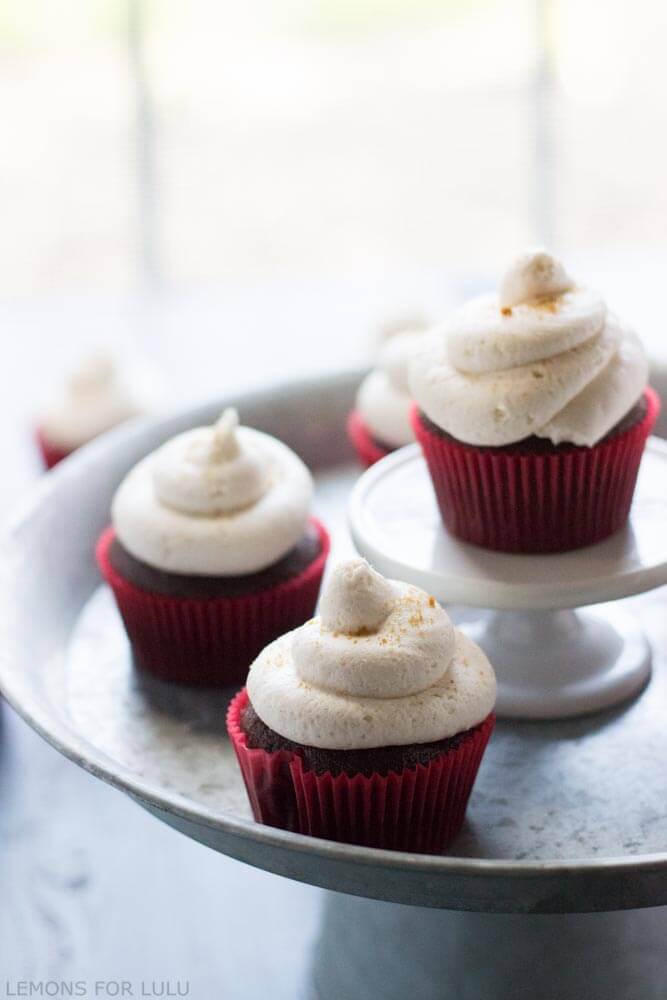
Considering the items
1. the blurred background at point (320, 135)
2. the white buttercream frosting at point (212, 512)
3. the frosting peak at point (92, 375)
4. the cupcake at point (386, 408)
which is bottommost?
the blurred background at point (320, 135)

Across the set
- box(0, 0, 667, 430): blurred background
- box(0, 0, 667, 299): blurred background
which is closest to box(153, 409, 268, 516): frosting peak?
box(0, 0, 667, 430): blurred background

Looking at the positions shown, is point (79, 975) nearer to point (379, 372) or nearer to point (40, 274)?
point (379, 372)

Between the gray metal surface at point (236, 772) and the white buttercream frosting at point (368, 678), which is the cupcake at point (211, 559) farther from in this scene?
the white buttercream frosting at point (368, 678)

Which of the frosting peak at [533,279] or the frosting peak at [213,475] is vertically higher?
the frosting peak at [533,279]

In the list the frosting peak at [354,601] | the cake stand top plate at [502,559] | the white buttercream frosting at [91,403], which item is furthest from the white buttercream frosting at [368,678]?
the white buttercream frosting at [91,403]

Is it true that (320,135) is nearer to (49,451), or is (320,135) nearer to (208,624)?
(49,451)

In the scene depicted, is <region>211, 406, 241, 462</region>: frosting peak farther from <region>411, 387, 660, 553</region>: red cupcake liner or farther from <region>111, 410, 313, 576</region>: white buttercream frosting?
<region>411, 387, 660, 553</region>: red cupcake liner

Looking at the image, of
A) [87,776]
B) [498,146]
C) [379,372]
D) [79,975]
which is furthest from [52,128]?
[79,975]
